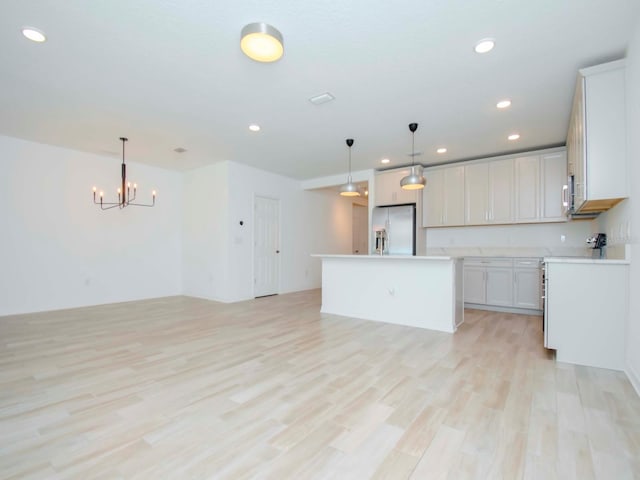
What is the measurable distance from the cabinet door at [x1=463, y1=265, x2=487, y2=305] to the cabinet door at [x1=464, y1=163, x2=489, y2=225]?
0.88 metres

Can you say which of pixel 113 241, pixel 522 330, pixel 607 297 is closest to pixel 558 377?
pixel 607 297

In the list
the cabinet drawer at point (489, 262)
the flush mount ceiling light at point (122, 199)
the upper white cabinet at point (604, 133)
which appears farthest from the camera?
the flush mount ceiling light at point (122, 199)

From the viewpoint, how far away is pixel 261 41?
228 cm

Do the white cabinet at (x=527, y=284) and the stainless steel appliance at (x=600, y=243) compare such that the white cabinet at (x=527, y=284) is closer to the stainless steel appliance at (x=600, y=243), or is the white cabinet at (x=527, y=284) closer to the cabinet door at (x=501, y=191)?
the cabinet door at (x=501, y=191)

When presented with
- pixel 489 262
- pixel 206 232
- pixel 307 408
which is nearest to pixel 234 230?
pixel 206 232

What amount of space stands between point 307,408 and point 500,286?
449 centimetres

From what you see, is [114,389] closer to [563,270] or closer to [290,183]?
[563,270]

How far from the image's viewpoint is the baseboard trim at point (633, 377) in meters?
2.32

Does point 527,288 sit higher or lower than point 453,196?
lower

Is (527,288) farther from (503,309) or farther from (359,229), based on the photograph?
(359,229)

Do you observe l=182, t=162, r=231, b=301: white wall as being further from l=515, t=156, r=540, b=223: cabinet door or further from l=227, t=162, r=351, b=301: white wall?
l=515, t=156, r=540, b=223: cabinet door

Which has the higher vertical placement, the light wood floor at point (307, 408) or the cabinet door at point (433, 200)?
the cabinet door at point (433, 200)

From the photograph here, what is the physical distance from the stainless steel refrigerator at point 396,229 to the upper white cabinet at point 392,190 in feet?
0.51

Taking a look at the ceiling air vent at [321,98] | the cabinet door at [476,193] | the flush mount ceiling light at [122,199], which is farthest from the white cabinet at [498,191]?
the flush mount ceiling light at [122,199]
